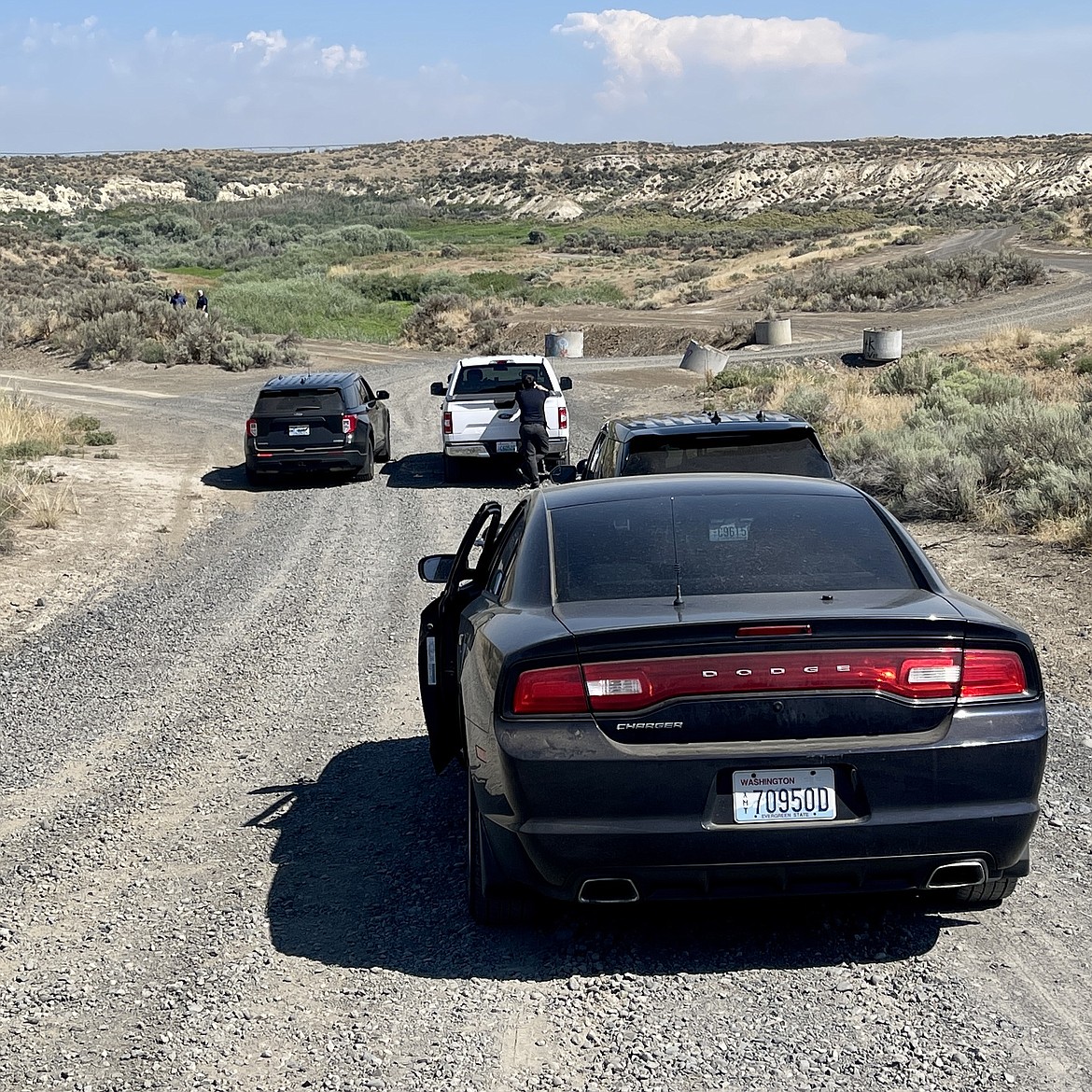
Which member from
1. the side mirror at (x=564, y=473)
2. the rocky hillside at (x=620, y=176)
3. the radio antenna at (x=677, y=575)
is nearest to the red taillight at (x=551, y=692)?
the radio antenna at (x=677, y=575)

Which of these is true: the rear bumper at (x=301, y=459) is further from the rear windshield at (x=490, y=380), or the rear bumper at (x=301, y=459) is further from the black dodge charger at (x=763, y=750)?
the black dodge charger at (x=763, y=750)

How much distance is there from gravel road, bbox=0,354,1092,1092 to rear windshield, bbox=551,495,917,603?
1.26m

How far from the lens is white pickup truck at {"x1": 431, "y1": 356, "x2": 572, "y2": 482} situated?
20094 millimetres

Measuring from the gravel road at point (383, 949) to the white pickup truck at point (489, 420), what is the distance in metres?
11.1

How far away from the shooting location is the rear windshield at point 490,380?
67.8 feet

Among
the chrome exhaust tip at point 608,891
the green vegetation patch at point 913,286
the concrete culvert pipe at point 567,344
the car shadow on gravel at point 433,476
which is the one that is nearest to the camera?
the chrome exhaust tip at point 608,891

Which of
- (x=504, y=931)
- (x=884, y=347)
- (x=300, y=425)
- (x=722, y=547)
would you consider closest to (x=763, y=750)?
(x=722, y=547)

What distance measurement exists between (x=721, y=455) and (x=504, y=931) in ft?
17.6

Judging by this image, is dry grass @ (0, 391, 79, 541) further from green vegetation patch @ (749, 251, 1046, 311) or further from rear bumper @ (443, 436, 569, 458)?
green vegetation patch @ (749, 251, 1046, 311)

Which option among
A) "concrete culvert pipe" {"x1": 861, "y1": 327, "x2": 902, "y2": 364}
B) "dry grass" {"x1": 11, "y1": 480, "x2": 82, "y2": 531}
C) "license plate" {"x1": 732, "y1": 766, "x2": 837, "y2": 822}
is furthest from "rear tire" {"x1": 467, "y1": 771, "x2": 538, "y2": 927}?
"concrete culvert pipe" {"x1": 861, "y1": 327, "x2": 902, "y2": 364}

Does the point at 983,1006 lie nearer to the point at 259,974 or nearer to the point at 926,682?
the point at 926,682

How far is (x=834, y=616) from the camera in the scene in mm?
4480

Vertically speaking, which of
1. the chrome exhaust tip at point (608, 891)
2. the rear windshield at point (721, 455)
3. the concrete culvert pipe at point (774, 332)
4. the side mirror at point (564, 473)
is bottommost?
the concrete culvert pipe at point (774, 332)

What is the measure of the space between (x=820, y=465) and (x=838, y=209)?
105716 mm
